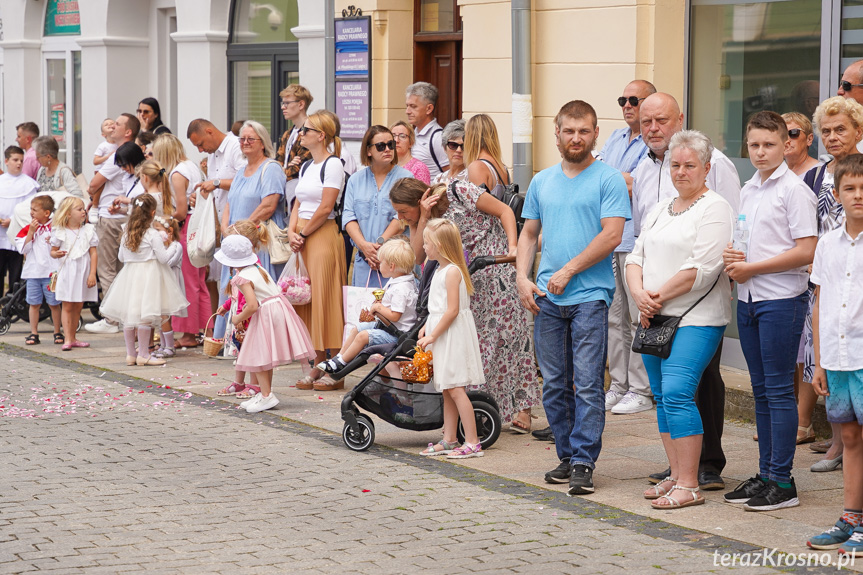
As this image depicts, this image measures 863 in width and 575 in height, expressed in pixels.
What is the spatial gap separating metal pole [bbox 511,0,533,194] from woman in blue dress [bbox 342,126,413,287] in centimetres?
121

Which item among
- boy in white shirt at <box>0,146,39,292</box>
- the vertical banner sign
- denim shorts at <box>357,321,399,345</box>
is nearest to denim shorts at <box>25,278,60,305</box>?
Result: boy in white shirt at <box>0,146,39,292</box>

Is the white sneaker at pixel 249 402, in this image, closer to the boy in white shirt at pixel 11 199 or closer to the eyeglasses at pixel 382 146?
the eyeglasses at pixel 382 146

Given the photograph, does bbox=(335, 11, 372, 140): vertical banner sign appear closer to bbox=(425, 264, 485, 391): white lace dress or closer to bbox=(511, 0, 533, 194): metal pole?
bbox=(511, 0, 533, 194): metal pole

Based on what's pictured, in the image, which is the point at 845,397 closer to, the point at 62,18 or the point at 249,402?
the point at 249,402

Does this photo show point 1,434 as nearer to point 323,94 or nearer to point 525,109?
point 525,109

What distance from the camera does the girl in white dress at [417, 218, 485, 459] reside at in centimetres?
736

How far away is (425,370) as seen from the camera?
750 cm

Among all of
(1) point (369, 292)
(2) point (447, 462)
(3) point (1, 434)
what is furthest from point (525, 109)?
(3) point (1, 434)

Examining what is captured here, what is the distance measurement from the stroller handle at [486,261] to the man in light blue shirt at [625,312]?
1.33 meters

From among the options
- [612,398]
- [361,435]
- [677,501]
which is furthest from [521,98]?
[677,501]

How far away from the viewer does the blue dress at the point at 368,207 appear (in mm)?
9469

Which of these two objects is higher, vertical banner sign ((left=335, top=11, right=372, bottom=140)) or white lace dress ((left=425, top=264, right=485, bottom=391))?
vertical banner sign ((left=335, top=11, right=372, bottom=140))

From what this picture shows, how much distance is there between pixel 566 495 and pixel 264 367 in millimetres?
2981

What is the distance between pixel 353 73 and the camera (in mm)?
13070
